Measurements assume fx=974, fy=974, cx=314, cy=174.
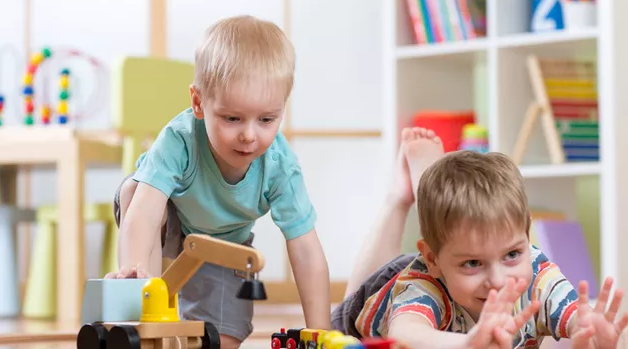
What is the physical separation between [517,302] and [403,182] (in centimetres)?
52

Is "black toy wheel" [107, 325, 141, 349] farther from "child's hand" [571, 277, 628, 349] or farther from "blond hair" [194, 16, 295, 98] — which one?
"child's hand" [571, 277, 628, 349]

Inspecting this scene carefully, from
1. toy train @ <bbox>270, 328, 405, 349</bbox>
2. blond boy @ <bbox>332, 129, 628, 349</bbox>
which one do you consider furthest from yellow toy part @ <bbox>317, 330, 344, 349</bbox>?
blond boy @ <bbox>332, 129, 628, 349</bbox>

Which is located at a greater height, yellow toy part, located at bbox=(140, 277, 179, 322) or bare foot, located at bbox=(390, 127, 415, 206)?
bare foot, located at bbox=(390, 127, 415, 206)

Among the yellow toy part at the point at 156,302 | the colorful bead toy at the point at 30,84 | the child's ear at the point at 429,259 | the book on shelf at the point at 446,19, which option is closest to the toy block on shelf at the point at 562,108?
the book on shelf at the point at 446,19

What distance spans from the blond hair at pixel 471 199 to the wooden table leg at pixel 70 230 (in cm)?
166

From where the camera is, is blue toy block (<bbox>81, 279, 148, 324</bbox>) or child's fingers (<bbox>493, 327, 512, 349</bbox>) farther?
blue toy block (<bbox>81, 279, 148, 324</bbox>)

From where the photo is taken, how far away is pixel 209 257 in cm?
104

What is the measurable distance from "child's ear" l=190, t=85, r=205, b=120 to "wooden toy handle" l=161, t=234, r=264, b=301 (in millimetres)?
304

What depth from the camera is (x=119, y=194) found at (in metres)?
1.49

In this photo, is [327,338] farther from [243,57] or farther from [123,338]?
[243,57]

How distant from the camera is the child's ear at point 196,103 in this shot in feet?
4.39

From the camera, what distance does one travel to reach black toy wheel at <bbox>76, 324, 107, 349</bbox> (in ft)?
3.50

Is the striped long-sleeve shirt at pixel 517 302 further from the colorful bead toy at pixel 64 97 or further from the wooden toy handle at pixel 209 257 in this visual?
the colorful bead toy at pixel 64 97

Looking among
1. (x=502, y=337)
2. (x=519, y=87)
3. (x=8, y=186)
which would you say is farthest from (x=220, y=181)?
(x=8, y=186)
